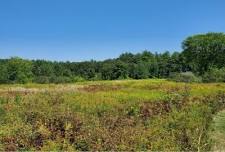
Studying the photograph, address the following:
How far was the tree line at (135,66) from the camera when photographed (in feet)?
308

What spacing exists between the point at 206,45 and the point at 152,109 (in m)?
84.7

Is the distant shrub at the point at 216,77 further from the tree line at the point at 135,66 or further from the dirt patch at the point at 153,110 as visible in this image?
the dirt patch at the point at 153,110

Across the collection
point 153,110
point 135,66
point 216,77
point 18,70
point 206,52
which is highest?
point 206,52

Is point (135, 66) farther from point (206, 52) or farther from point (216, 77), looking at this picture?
point (216, 77)

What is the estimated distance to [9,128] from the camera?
8.87 m

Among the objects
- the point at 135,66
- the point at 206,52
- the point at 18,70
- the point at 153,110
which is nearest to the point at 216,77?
the point at 206,52

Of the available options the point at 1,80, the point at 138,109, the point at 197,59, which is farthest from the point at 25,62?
the point at 138,109

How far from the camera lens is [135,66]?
113000 mm

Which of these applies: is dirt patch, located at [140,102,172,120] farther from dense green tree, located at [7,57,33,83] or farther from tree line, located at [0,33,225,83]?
dense green tree, located at [7,57,33,83]

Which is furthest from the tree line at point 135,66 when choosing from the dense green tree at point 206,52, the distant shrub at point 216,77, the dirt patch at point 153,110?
the dirt patch at point 153,110

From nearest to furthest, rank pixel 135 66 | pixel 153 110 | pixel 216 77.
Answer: pixel 153 110 < pixel 216 77 < pixel 135 66

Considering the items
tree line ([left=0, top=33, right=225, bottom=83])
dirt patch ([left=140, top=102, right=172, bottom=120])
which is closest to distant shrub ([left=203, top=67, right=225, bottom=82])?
tree line ([left=0, top=33, right=225, bottom=83])

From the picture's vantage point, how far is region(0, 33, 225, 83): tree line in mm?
93981

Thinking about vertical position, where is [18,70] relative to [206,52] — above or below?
below
